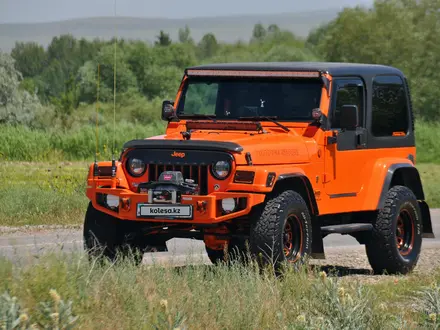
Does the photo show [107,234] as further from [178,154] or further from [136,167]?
[178,154]

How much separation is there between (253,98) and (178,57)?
7285 centimetres

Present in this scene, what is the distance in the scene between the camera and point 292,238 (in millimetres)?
12906

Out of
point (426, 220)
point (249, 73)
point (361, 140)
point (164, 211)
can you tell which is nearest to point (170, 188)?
point (164, 211)

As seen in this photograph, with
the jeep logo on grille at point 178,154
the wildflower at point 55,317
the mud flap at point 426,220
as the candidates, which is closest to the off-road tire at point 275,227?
→ the jeep logo on grille at point 178,154

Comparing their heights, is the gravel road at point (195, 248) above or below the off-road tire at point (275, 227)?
below

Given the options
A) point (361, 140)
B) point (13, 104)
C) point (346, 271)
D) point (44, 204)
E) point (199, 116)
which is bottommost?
point (13, 104)

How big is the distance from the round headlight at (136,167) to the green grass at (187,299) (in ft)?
7.87

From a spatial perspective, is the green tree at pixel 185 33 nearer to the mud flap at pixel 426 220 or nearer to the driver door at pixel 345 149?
the mud flap at pixel 426 220

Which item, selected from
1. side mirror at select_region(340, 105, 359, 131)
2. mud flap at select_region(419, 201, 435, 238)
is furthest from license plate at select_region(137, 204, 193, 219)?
mud flap at select_region(419, 201, 435, 238)

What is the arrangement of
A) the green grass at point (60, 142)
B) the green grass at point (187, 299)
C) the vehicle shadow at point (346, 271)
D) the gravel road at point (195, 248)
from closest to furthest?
the green grass at point (187, 299) < the vehicle shadow at point (346, 271) < the gravel road at point (195, 248) < the green grass at point (60, 142)

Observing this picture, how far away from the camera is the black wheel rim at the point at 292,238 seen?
41.9 feet

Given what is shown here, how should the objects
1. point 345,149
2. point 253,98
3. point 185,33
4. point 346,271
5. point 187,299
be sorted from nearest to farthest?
point 187,299 → point 345,149 → point 253,98 → point 346,271 → point 185,33

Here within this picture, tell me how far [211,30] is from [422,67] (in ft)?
206

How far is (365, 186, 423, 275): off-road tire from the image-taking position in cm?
1429
